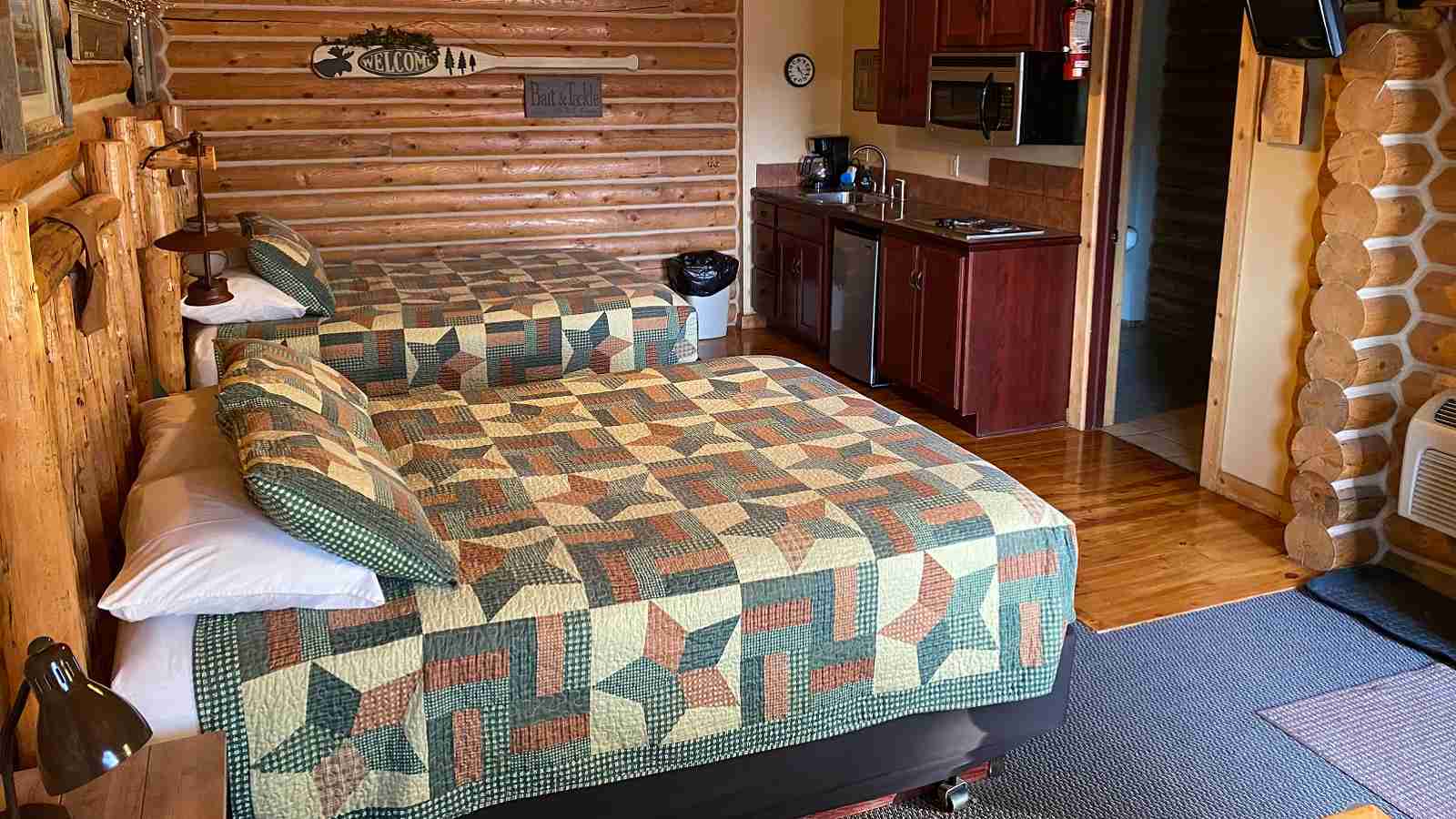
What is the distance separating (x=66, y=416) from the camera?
2154 millimetres

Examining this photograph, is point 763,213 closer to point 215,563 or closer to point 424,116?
point 424,116

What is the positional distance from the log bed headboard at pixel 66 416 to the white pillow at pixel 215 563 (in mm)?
97

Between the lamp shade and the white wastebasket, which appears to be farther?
the white wastebasket

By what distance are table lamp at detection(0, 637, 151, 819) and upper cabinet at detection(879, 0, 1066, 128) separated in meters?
4.54

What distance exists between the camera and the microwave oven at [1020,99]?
5051 mm

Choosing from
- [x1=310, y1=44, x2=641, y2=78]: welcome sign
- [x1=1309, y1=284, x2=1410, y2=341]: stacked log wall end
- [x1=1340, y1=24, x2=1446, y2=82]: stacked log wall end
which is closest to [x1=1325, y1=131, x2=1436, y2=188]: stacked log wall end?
[x1=1340, y1=24, x2=1446, y2=82]: stacked log wall end

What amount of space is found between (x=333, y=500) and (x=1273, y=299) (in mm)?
3391

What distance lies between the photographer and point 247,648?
2100 millimetres

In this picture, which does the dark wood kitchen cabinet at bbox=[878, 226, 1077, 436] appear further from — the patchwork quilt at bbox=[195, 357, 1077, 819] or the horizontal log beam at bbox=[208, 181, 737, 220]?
the patchwork quilt at bbox=[195, 357, 1077, 819]

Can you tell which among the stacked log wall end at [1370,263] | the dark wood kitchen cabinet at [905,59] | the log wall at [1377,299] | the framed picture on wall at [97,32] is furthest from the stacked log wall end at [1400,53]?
the framed picture on wall at [97,32]

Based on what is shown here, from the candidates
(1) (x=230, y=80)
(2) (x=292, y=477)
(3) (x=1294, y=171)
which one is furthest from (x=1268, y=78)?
(1) (x=230, y=80)

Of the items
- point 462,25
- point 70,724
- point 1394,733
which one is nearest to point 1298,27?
point 1394,733

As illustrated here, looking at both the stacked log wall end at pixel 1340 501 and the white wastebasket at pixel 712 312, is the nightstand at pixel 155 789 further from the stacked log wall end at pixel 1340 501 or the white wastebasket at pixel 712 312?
the white wastebasket at pixel 712 312

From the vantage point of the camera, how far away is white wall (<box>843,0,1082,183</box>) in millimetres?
5484
